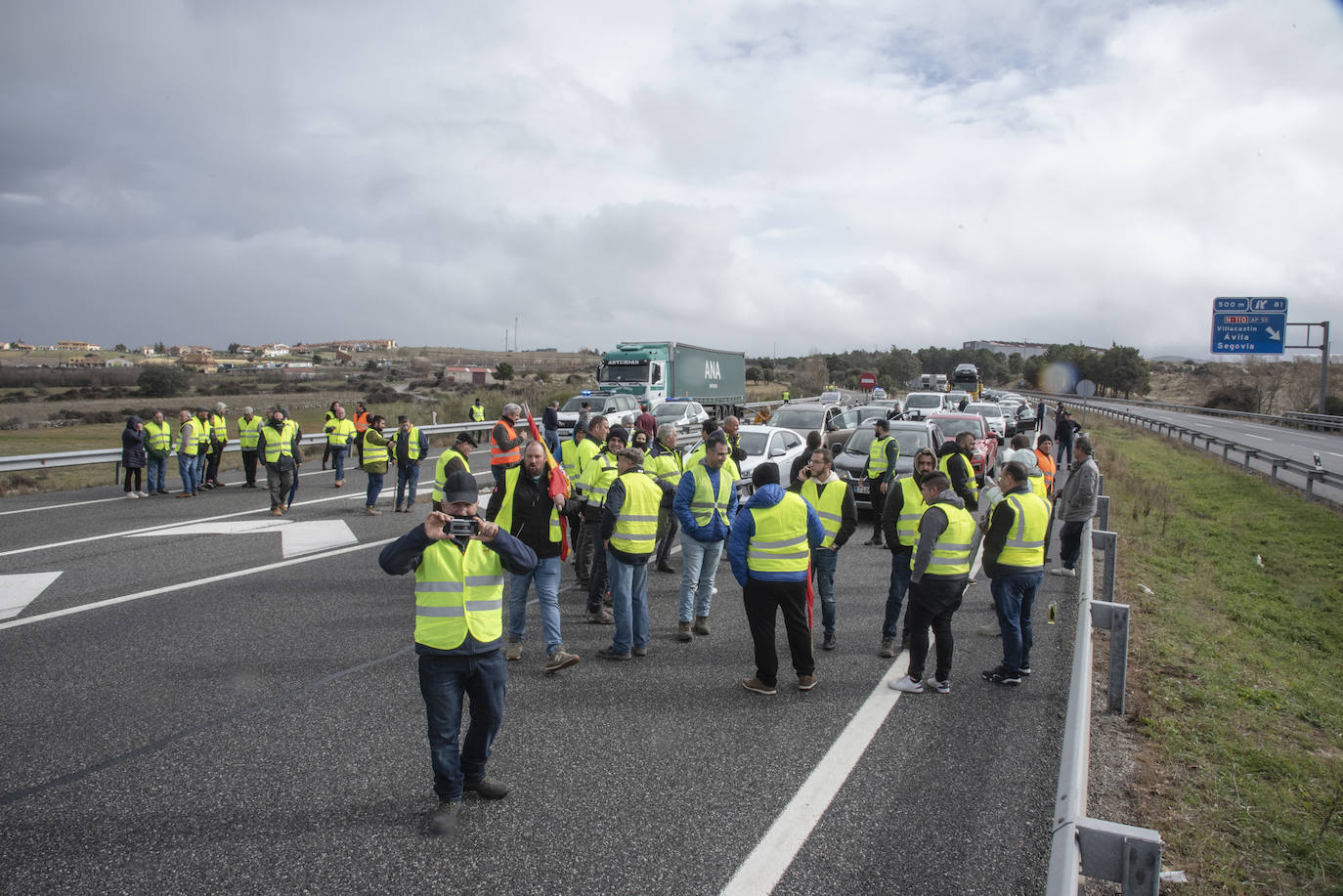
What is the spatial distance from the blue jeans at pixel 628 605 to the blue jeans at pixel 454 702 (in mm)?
2380

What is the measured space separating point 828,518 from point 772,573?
1.38m

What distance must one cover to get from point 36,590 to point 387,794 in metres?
6.70

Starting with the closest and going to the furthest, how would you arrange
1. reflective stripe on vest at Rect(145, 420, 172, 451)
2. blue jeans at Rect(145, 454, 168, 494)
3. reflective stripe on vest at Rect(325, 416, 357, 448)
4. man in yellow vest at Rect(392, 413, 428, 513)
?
man in yellow vest at Rect(392, 413, 428, 513)
reflective stripe on vest at Rect(145, 420, 172, 451)
blue jeans at Rect(145, 454, 168, 494)
reflective stripe on vest at Rect(325, 416, 357, 448)

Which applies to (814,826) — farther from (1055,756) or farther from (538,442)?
(538,442)

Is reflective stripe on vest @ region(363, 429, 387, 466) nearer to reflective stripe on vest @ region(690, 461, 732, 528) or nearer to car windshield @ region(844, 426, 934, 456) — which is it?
reflective stripe on vest @ region(690, 461, 732, 528)

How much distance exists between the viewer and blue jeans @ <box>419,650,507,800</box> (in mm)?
4090

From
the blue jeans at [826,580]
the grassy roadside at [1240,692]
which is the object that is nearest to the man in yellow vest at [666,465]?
the blue jeans at [826,580]

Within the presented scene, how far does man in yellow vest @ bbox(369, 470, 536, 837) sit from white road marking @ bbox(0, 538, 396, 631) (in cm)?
579

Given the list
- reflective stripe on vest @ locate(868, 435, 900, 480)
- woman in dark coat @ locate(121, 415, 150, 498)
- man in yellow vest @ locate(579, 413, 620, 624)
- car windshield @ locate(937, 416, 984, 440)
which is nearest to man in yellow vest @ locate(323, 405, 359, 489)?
woman in dark coat @ locate(121, 415, 150, 498)

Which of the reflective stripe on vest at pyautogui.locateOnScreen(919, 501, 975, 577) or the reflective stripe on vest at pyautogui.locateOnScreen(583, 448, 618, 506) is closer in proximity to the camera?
the reflective stripe on vest at pyautogui.locateOnScreen(919, 501, 975, 577)

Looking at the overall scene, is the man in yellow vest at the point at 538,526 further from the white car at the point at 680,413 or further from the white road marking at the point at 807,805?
the white car at the point at 680,413

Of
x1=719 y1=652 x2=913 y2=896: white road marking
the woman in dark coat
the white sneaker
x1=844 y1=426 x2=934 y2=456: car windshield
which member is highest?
x1=844 y1=426 x2=934 y2=456: car windshield

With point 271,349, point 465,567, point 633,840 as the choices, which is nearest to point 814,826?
point 633,840

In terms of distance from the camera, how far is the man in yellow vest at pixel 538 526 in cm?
633
